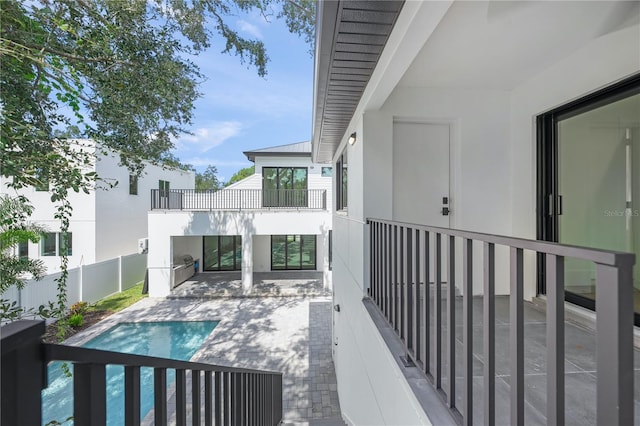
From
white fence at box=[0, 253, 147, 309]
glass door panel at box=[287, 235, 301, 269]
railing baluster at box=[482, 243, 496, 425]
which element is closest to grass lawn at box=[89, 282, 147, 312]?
white fence at box=[0, 253, 147, 309]

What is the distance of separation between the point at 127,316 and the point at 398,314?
9.88 meters

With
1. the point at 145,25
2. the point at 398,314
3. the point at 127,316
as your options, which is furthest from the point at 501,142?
the point at 127,316

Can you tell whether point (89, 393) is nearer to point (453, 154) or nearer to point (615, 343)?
point (615, 343)

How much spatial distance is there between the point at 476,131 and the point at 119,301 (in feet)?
40.0

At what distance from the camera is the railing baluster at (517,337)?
38.1 inches

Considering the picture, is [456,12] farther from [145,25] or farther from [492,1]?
[145,25]

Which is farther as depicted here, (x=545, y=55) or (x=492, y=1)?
(x=545, y=55)

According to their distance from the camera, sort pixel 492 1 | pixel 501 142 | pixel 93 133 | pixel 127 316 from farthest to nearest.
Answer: pixel 127 316 < pixel 93 133 < pixel 501 142 < pixel 492 1

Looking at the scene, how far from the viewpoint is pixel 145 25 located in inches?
184

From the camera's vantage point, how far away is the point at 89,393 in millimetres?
852

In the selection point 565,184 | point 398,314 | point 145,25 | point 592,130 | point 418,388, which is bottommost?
point 418,388

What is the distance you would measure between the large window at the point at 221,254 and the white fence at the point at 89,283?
107 inches

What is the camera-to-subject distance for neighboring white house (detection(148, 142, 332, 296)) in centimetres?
1125

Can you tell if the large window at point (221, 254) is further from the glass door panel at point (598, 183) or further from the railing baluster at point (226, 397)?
the glass door panel at point (598, 183)
